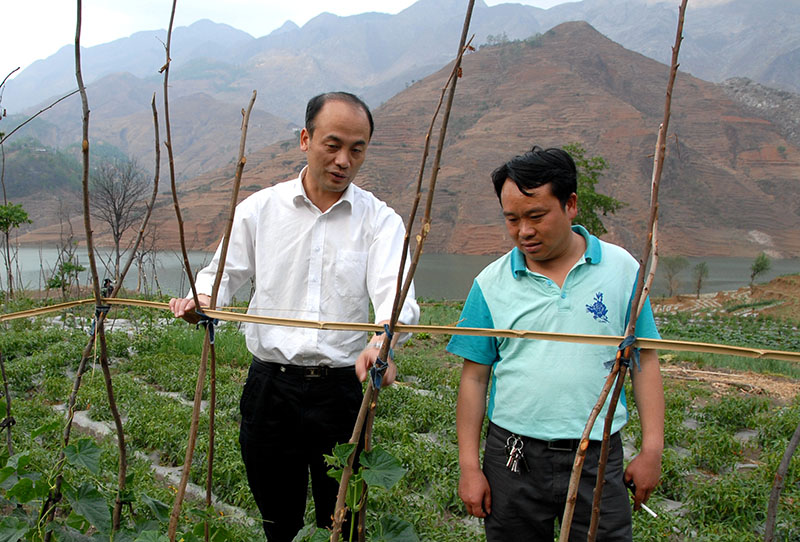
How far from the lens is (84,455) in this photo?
135cm

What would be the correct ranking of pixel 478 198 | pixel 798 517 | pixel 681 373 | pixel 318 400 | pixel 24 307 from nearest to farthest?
1. pixel 318 400
2. pixel 798 517
3. pixel 681 373
4. pixel 24 307
5. pixel 478 198

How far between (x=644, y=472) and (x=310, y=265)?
3.46 ft

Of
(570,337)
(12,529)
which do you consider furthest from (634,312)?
(12,529)

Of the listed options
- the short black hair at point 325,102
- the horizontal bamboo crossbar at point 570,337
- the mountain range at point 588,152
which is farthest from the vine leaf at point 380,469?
the mountain range at point 588,152

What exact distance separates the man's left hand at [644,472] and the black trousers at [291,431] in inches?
30.7

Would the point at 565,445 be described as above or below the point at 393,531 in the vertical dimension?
above

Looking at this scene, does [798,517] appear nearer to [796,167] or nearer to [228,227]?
[228,227]

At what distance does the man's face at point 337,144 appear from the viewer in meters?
1.58

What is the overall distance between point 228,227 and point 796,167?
67323 mm

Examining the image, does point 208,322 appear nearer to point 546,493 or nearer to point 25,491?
point 25,491

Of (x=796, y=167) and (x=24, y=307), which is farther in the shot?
(x=796, y=167)

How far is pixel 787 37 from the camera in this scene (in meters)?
140

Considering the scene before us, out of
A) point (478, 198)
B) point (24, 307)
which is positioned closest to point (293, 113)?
point (478, 198)

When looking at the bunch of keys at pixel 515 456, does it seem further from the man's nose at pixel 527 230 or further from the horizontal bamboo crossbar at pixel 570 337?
the man's nose at pixel 527 230
